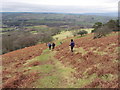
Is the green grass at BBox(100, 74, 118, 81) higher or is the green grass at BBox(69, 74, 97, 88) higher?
the green grass at BBox(100, 74, 118, 81)

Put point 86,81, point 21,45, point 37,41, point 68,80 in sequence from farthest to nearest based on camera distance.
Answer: point 37,41 < point 21,45 < point 68,80 < point 86,81

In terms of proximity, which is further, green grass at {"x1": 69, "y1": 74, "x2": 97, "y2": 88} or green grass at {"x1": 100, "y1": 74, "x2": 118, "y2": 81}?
green grass at {"x1": 69, "y1": 74, "x2": 97, "y2": 88}

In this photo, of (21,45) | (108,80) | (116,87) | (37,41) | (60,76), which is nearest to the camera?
(116,87)

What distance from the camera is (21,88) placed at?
→ 10.7 metres

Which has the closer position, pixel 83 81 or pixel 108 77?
pixel 108 77

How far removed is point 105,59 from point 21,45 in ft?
215

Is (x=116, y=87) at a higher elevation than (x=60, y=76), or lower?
higher

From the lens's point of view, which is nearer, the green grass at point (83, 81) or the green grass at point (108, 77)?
the green grass at point (108, 77)

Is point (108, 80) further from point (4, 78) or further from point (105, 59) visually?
point (4, 78)

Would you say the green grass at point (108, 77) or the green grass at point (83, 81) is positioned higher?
the green grass at point (108, 77)

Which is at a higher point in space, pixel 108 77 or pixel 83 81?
pixel 108 77

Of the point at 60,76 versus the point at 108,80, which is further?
the point at 60,76

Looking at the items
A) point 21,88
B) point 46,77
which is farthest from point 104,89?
point 21,88

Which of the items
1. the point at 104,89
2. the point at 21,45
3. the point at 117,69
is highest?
the point at 117,69
